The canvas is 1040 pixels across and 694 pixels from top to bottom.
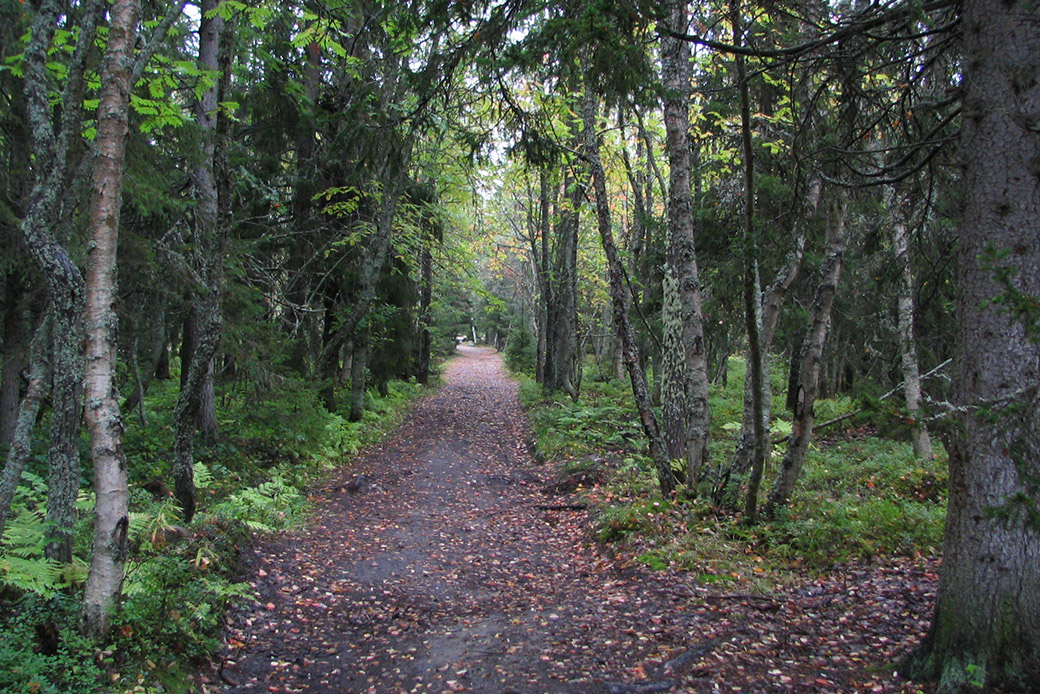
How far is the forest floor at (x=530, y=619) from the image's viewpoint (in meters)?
4.14

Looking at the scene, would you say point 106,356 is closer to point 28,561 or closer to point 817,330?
point 28,561

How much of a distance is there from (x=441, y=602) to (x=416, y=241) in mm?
11128

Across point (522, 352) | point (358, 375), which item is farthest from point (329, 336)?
point (522, 352)

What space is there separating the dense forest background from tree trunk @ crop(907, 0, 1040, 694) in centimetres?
1

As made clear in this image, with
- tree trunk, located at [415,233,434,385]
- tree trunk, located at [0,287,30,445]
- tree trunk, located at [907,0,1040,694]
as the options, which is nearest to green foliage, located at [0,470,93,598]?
tree trunk, located at [0,287,30,445]

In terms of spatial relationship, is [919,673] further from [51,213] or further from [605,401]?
[605,401]

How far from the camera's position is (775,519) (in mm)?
6824

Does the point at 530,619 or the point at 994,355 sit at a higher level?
the point at 994,355

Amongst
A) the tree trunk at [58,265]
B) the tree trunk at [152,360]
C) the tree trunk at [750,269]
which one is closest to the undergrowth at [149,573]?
the tree trunk at [58,265]

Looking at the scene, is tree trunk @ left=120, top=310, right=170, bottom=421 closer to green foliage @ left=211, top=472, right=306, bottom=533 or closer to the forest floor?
green foliage @ left=211, top=472, right=306, bottom=533

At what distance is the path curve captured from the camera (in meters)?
4.43

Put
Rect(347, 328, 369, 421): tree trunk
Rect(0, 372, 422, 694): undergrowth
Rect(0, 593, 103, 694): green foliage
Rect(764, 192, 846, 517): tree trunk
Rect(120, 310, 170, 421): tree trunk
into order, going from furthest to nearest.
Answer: Rect(347, 328, 369, 421): tree trunk, Rect(120, 310, 170, 421): tree trunk, Rect(764, 192, 846, 517): tree trunk, Rect(0, 372, 422, 694): undergrowth, Rect(0, 593, 103, 694): green foliage

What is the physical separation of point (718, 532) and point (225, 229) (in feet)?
21.5

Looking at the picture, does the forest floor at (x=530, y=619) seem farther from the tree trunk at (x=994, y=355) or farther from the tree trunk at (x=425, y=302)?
the tree trunk at (x=425, y=302)
